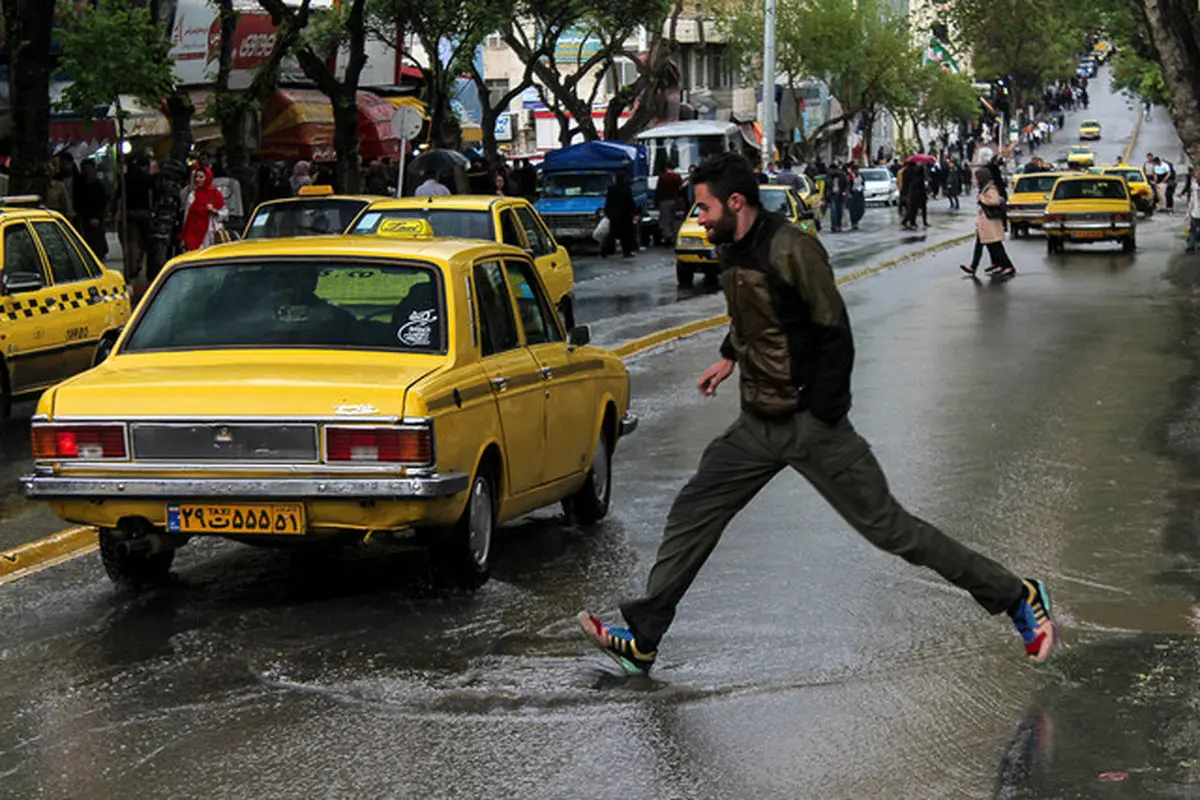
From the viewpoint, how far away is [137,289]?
28.7 m

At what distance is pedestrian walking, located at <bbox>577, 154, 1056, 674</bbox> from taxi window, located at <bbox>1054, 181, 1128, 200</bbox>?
3492cm

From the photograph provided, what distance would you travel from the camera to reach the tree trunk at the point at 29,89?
75.1 feet

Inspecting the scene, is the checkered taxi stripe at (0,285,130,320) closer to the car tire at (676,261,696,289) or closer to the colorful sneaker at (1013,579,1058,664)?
the colorful sneaker at (1013,579,1058,664)

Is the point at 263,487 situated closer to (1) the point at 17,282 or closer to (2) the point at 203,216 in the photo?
(1) the point at 17,282

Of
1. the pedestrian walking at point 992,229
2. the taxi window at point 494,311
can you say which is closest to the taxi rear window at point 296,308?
the taxi window at point 494,311

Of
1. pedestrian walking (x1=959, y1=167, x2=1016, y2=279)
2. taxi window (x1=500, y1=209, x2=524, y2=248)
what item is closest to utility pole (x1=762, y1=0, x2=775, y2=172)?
pedestrian walking (x1=959, y1=167, x2=1016, y2=279)

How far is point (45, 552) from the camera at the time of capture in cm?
988

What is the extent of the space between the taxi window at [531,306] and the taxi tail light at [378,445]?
72.9 inches

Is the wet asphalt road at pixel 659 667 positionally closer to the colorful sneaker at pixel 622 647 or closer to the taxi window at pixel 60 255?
the colorful sneaker at pixel 622 647

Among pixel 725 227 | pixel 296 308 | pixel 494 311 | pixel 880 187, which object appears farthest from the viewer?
pixel 880 187

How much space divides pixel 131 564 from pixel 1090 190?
34687 millimetres

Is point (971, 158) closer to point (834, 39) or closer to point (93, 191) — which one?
point (834, 39)

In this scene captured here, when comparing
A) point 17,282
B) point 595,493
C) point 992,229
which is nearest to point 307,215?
point 17,282

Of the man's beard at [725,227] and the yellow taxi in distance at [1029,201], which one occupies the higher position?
the man's beard at [725,227]
